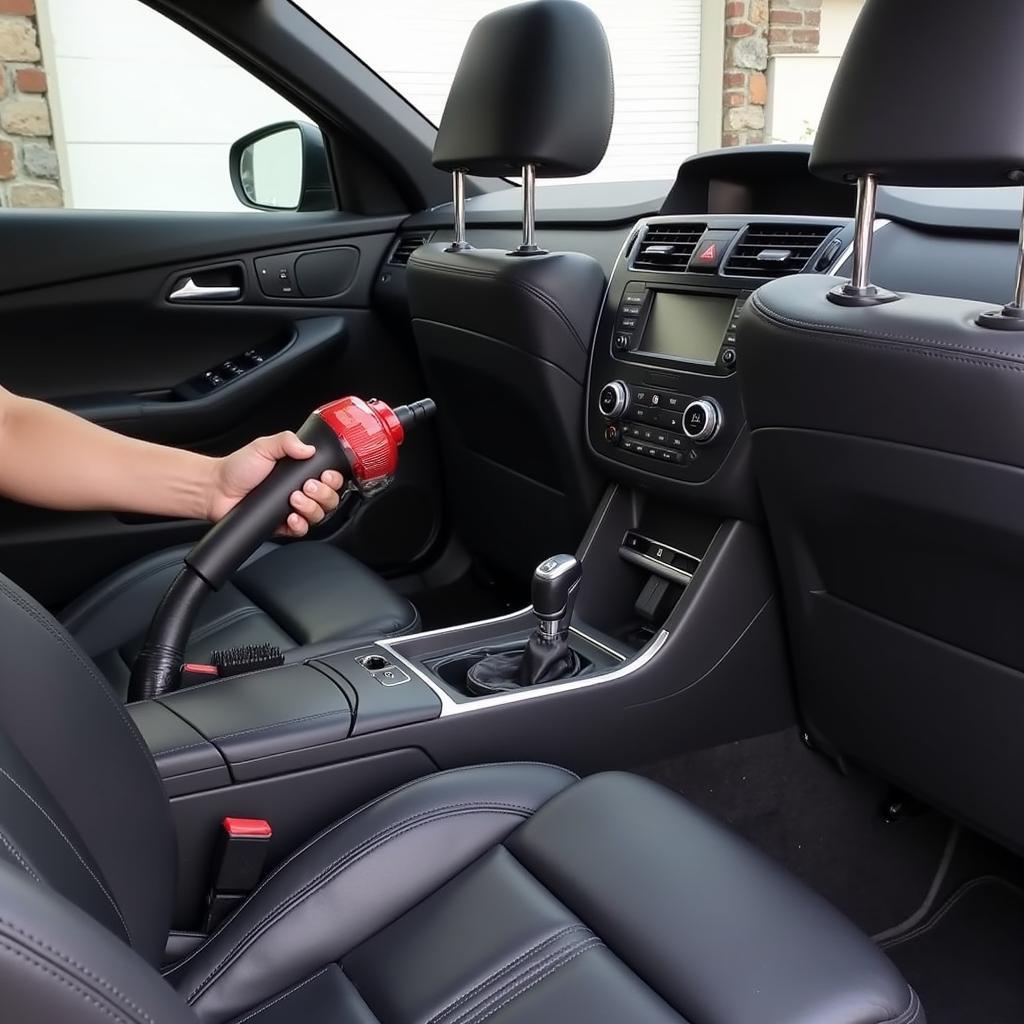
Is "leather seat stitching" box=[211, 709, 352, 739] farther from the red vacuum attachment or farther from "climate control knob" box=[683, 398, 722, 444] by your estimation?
"climate control knob" box=[683, 398, 722, 444]

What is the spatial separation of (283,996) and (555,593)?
69cm

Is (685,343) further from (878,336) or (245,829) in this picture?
(245,829)

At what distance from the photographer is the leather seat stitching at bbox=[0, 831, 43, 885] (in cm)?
53

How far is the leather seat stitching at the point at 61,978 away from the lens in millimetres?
439

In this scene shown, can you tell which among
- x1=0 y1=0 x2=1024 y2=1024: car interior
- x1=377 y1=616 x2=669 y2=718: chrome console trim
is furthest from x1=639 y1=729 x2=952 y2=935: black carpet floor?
x1=377 y1=616 x2=669 y2=718: chrome console trim

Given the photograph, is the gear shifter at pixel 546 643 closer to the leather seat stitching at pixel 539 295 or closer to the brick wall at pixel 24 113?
the leather seat stitching at pixel 539 295

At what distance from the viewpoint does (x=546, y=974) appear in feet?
3.25

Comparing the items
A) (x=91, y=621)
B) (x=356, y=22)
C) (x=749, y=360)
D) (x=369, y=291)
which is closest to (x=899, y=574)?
(x=749, y=360)

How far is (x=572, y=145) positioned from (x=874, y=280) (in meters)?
0.50

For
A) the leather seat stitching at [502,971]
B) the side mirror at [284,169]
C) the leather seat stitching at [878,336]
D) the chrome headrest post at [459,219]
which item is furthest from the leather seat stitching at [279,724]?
the side mirror at [284,169]

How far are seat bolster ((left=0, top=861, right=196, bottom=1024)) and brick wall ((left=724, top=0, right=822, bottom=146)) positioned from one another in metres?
4.61

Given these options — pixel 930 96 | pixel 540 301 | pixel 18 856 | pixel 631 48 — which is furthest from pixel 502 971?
pixel 631 48

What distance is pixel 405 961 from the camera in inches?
40.4

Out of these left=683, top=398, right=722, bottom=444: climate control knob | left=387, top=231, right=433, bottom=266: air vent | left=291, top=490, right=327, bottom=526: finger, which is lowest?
left=291, top=490, right=327, bottom=526: finger
